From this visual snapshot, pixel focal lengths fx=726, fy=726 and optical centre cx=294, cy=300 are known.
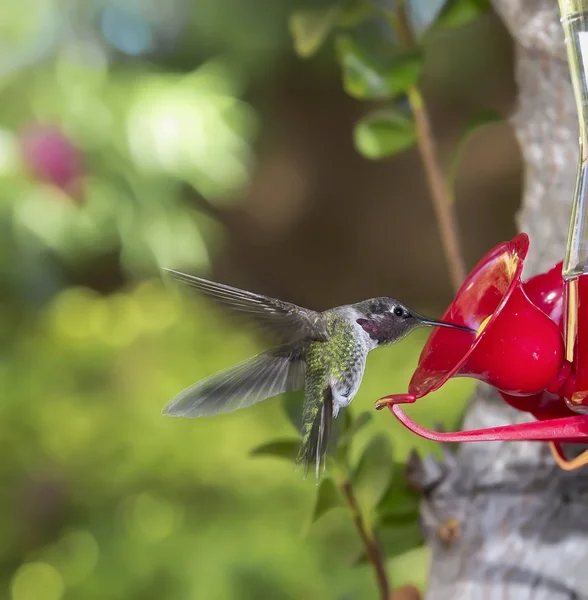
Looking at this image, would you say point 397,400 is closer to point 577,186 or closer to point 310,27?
point 577,186

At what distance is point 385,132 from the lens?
0.79m

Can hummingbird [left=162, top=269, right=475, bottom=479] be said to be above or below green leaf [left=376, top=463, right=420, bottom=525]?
above

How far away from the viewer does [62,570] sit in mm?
1328

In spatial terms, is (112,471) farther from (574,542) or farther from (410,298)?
(410,298)

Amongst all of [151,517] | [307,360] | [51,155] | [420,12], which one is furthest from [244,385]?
[420,12]

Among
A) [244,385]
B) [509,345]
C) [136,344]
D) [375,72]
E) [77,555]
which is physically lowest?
[77,555]

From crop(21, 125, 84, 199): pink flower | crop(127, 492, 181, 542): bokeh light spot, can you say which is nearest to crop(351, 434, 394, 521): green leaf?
crop(127, 492, 181, 542): bokeh light spot

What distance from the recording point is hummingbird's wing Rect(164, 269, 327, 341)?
19.5 inches

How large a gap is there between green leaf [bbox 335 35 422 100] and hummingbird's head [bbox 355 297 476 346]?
28 cm

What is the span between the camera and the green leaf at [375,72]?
2.35 feet

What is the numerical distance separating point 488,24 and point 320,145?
691 mm

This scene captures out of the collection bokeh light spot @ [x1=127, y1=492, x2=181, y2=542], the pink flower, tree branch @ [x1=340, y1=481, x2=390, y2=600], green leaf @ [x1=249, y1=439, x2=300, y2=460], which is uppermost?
the pink flower

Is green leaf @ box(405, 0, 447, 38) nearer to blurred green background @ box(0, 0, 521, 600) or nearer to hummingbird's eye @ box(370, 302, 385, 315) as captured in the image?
blurred green background @ box(0, 0, 521, 600)

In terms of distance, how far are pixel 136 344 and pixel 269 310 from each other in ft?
3.64
